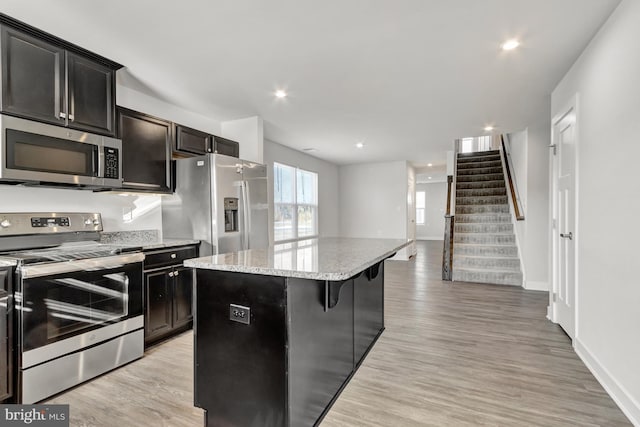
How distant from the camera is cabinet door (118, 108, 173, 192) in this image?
287 cm

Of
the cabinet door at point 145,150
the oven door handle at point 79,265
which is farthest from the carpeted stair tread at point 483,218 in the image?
the oven door handle at point 79,265

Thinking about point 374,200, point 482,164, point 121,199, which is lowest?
point 121,199

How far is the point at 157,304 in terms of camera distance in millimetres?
2859

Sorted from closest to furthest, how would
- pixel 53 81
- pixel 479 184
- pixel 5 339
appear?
1. pixel 5 339
2. pixel 53 81
3. pixel 479 184

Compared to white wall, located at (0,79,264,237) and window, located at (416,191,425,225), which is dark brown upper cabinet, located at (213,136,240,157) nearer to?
white wall, located at (0,79,264,237)

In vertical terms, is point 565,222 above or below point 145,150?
below

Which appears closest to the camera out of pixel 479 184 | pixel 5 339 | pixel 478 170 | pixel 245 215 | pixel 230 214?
pixel 5 339

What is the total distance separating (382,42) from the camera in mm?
2393

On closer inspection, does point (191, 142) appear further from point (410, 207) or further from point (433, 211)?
point (433, 211)

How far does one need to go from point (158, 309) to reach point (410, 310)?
281 centimetres

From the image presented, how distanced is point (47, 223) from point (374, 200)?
691 cm

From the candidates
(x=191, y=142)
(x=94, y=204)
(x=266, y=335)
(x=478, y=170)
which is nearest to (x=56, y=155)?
(x=94, y=204)

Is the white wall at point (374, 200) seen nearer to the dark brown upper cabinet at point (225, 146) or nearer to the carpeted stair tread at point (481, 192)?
the carpeted stair tread at point (481, 192)

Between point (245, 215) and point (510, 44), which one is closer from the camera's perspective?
point (510, 44)
